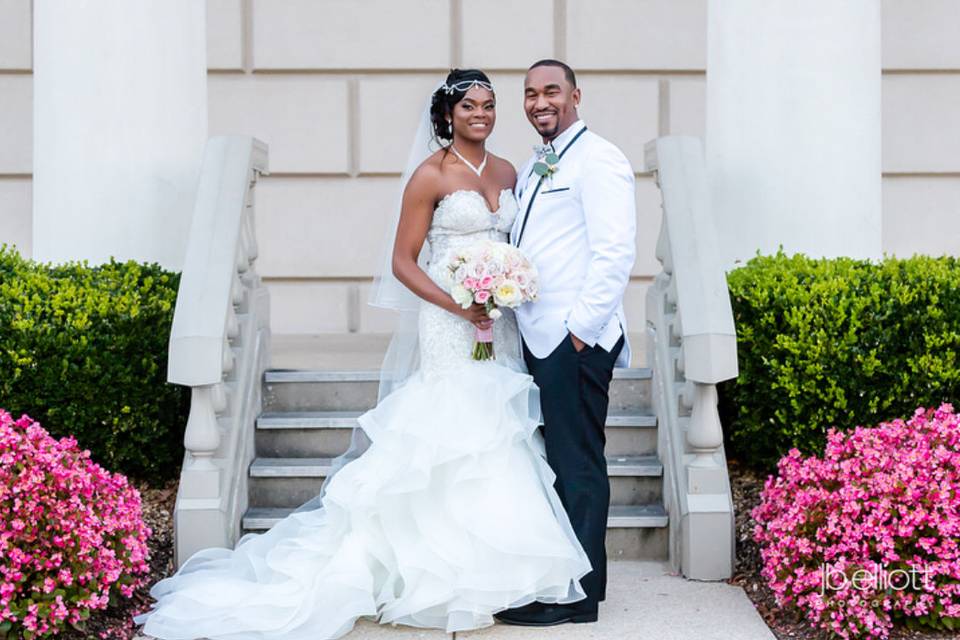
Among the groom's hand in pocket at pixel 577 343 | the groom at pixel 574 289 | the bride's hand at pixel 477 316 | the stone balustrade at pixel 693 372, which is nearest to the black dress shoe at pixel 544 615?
the groom at pixel 574 289

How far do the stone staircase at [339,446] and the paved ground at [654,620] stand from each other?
329mm

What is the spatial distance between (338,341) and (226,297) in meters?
3.38

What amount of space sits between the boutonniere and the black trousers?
0.68 meters

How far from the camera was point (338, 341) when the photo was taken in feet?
29.2

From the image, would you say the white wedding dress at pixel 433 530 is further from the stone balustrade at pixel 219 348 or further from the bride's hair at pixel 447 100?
the stone balustrade at pixel 219 348

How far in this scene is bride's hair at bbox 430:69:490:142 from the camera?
187 inches

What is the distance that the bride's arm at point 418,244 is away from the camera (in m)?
4.87

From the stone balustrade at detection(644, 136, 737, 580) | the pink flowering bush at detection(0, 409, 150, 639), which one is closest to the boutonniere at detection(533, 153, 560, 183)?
the stone balustrade at detection(644, 136, 737, 580)

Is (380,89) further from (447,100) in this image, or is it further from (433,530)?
(433,530)

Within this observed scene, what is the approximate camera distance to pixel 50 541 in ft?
15.0

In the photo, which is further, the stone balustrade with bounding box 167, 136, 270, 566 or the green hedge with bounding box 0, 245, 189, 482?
the green hedge with bounding box 0, 245, 189, 482

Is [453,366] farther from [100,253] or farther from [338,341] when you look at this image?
[338,341]

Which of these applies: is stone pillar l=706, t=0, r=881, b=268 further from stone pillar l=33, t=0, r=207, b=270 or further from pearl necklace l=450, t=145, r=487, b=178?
stone pillar l=33, t=0, r=207, b=270

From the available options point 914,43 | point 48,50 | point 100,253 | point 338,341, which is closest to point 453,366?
point 100,253
